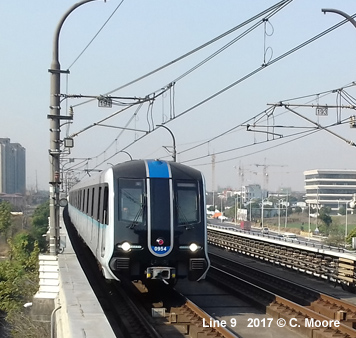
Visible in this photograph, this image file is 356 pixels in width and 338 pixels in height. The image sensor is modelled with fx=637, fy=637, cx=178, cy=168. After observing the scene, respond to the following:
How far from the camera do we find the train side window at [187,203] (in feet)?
44.2

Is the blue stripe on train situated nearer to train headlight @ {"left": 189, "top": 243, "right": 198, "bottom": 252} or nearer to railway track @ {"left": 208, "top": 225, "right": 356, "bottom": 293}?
train headlight @ {"left": 189, "top": 243, "right": 198, "bottom": 252}

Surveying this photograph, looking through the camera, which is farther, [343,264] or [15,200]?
[15,200]

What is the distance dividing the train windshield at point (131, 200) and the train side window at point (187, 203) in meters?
0.79

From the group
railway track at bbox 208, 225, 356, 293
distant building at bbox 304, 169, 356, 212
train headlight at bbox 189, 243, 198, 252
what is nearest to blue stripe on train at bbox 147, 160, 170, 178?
train headlight at bbox 189, 243, 198, 252

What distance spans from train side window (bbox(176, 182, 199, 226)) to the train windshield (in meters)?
0.79

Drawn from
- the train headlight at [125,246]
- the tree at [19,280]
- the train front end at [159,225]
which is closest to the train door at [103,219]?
the train front end at [159,225]

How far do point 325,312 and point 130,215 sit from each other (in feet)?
14.7

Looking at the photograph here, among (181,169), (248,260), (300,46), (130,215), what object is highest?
(300,46)

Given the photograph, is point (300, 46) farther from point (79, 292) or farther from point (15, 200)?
point (15, 200)

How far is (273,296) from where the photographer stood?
46.3 ft

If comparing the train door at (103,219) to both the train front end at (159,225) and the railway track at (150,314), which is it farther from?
the railway track at (150,314)

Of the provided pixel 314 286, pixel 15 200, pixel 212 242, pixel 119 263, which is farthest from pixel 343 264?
pixel 15 200

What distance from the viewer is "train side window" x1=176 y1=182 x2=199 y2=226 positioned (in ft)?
44.2

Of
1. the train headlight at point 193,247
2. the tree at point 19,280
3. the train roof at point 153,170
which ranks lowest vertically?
the tree at point 19,280
